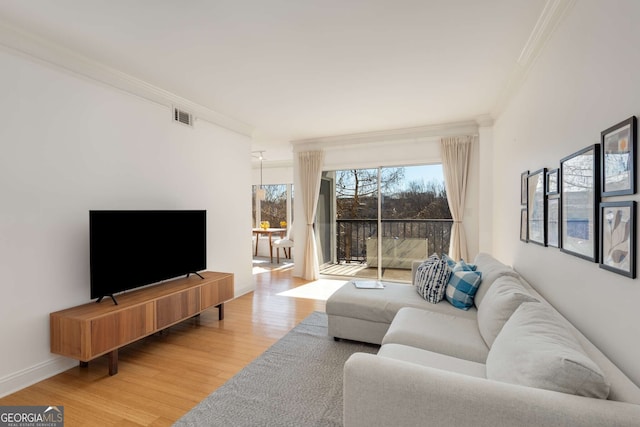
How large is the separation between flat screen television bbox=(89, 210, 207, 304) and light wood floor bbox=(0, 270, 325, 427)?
23.8 inches

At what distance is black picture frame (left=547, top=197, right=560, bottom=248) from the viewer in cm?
203

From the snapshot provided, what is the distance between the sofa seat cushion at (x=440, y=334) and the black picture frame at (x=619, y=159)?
3.73ft

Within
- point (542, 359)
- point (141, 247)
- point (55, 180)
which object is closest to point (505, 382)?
point (542, 359)

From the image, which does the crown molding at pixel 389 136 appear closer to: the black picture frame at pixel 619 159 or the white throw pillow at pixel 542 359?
the black picture frame at pixel 619 159

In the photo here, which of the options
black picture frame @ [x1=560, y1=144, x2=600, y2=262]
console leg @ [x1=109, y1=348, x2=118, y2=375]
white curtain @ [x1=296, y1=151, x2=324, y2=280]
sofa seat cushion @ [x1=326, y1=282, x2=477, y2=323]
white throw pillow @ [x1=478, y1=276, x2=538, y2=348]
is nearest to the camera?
A: black picture frame @ [x1=560, y1=144, x2=600, y2=262]

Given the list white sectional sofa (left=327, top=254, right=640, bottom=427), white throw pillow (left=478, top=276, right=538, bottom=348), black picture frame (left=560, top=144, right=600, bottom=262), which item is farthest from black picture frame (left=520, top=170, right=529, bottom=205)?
white sectional sofa (left=327, top=254, right=640, bottom=427)

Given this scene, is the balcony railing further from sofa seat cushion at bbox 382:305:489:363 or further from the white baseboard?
the white baseboard

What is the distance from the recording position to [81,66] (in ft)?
8.66

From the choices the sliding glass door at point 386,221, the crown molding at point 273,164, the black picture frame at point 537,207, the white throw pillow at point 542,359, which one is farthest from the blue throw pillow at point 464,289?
the crown molding at point 273,164

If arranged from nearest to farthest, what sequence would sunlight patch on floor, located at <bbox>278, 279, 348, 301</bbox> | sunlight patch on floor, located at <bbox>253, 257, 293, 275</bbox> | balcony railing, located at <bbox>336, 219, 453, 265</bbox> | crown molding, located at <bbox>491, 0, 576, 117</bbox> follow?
crown molding, located at <bbox>491, 0, 576, 117</bbox>
sunlight patch on floor, located at <bbox>278, 279, 348, 301</bbox>
balcony railing, located at <bbox>336, 219, 453, 265</bbox>
sunlight patch on floor, located at <bbox>253, 257, 293, 275</bbox>

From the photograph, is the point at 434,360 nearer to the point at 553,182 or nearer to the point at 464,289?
the point at 464,289

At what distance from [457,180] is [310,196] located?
8.30 ft

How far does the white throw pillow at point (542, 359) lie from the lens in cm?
109

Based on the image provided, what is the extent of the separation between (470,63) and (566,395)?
269cm
